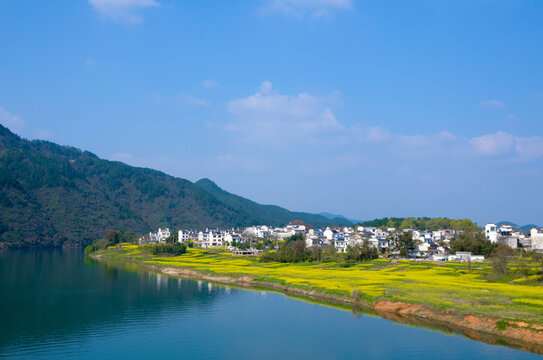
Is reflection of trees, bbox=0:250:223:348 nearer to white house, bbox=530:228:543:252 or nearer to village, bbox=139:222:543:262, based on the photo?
village, bbox=139:222:543:262

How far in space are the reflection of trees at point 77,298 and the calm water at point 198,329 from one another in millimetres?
100

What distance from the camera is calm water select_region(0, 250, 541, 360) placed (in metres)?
31.3

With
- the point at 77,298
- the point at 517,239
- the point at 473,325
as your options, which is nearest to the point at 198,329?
the point at 77,298

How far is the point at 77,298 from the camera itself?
52.3 meters

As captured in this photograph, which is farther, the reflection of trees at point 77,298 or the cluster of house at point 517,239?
the cluster of house at point 517,239

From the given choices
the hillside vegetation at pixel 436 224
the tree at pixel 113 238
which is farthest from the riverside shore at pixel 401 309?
the hillside vegetation at pixel 436 224

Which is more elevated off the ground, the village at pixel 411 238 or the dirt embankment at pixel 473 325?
the village at pixel 411 238

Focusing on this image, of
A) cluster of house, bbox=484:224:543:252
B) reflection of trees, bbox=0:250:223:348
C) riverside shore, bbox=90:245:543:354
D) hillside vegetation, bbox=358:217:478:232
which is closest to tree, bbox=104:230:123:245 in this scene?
reflection of trees, bbox=0:250:223:348

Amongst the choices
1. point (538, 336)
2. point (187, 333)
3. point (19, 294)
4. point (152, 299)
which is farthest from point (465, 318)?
point (19, 294)

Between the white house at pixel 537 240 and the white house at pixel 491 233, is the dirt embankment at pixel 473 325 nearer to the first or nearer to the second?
the white house at pixel 491 233

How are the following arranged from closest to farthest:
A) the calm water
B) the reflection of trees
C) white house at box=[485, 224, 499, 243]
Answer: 1. the calm water
2. the reflection of trees
3. white house at box=[485, 224, 499, 243]

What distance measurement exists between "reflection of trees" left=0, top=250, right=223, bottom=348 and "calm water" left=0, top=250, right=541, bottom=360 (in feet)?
0.33

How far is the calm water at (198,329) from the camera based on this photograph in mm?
31344

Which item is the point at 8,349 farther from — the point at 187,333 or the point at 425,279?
the point at 425,279
